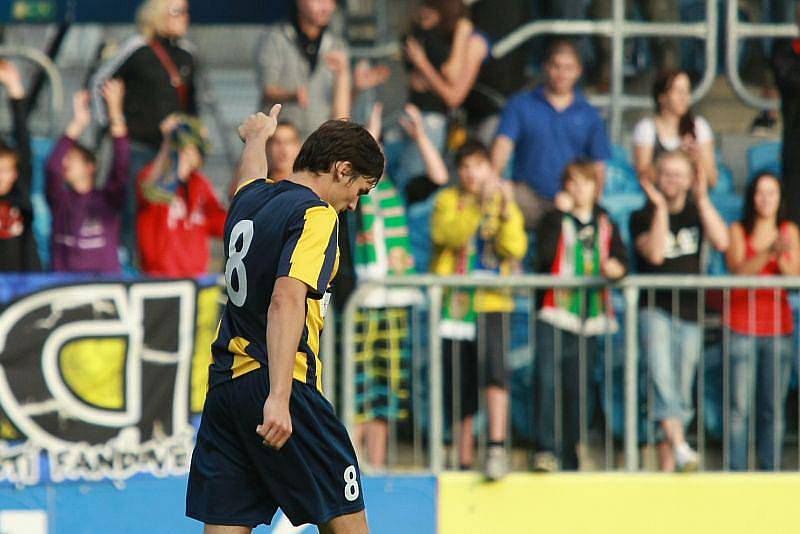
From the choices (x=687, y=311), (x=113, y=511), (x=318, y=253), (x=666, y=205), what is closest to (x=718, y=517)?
(x=687, y=311)

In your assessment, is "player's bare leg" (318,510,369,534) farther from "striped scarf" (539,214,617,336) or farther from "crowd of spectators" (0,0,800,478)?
"striped scarf" (539,214,617,336)

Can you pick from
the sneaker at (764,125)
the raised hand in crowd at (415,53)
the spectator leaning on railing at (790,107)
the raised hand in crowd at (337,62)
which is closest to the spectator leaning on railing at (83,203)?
the raised hand in crowd at (337,62)

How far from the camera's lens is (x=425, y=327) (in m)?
8.42

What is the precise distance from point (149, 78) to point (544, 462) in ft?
10.8

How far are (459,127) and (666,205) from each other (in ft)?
4.72

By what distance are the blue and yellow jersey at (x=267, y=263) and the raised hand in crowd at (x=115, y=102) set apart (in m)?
3.74

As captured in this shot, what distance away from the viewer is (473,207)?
27.8ft

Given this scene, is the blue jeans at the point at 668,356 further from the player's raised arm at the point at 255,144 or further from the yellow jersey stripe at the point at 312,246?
the yellow jersey stripe at the point at 312,246

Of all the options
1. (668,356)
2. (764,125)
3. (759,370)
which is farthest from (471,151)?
(764,125)

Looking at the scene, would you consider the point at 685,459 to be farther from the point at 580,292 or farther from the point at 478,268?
the point at 478,268

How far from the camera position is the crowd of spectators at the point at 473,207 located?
827 centimetres

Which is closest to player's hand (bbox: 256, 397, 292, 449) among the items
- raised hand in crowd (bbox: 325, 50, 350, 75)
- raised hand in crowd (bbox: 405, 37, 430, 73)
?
raised hand in crowd (bbox: 325, 50, 350, 75)

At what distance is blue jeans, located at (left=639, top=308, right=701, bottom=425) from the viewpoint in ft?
27.1

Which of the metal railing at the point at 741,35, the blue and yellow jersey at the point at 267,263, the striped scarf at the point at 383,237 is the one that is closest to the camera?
the blue and yellow jersey at the point at 267,263
